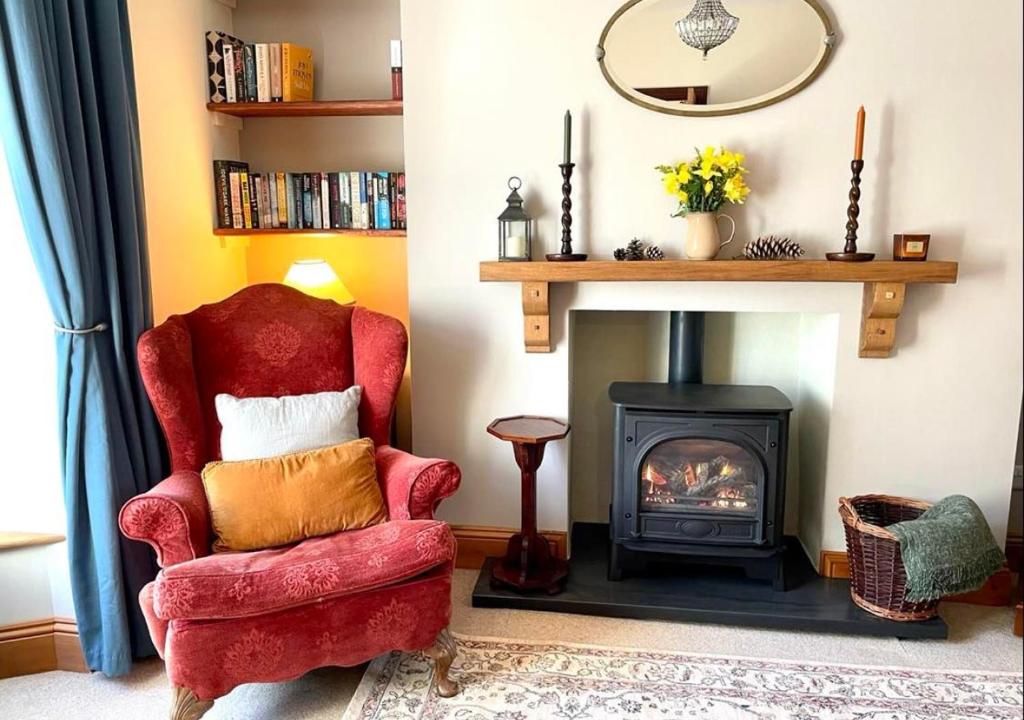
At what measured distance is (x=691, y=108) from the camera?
8.34ft

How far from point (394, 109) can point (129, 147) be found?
1060mm

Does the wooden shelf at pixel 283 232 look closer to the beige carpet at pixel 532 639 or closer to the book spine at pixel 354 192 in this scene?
the book spine at pixel 354 192

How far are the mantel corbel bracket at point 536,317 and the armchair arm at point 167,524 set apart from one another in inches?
48.7

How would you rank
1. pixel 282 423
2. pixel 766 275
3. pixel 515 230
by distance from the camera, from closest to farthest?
pixel 282 423
pixel 766 275
pixel 515 230

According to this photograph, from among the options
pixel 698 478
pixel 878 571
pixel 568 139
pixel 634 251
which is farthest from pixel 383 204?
pixel 878 571

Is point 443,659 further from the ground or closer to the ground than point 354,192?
closer to the ground

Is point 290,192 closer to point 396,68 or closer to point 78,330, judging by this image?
point 396,68

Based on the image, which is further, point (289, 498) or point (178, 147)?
point (178, 147)

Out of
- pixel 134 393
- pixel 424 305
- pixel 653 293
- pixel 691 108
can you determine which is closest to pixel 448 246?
pixel 424 305

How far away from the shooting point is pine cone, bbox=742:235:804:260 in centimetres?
249

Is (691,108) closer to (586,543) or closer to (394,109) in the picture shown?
(394,109)

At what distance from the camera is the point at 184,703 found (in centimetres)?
188

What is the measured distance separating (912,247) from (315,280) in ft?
7.18

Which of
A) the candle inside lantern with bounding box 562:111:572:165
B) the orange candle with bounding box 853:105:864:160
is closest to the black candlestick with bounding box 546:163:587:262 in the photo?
the candle inside lantern with bounding box 562:111:572:165
